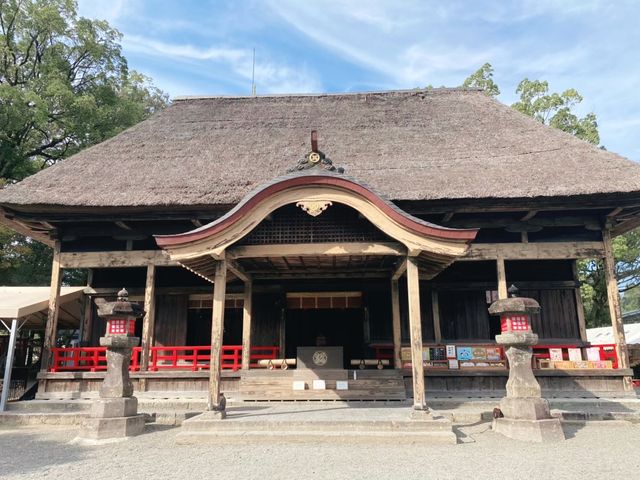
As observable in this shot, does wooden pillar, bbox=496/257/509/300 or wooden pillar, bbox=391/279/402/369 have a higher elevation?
wooden pillar, bbox=496/257/509/300

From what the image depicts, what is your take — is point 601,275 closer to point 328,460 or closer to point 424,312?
point 424,312

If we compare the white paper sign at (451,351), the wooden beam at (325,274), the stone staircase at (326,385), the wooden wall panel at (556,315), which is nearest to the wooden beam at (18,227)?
the wooden beam at (325,274)

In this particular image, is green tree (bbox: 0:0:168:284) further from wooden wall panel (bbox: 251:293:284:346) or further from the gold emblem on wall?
the gold emblem on wall

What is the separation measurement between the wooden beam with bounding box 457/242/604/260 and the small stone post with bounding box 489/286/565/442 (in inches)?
98.9

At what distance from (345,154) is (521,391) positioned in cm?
697

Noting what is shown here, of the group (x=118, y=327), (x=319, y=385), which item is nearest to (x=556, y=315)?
(x=319, y=385)

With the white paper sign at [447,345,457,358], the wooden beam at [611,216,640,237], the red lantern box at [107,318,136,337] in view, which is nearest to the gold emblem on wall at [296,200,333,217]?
the red lantern box at [107,318,136,337]

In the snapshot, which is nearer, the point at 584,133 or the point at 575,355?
the point at 575,355

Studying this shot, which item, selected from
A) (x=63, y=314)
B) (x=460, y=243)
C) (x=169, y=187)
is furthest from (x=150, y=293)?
(x=460, y=243)

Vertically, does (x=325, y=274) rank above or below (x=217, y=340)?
above

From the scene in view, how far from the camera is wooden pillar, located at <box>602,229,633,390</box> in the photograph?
28.6 ft

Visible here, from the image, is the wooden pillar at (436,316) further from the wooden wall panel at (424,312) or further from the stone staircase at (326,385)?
the stone staircase at (326,385)

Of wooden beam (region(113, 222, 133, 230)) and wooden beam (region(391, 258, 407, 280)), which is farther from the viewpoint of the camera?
wooden beam (region(113, 222, 133, 230))

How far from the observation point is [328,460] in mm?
4930
